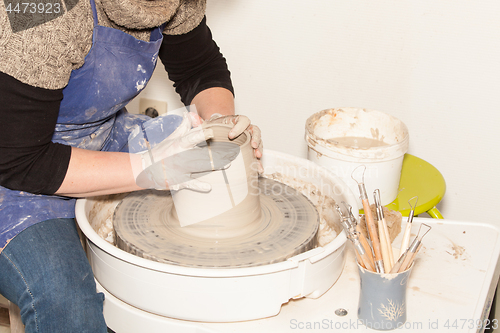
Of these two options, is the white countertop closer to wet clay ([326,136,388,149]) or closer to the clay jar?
the clay jar

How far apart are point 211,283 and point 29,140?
55cm

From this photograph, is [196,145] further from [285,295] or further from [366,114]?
[366,114]

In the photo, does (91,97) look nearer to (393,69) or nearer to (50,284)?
(50,284)

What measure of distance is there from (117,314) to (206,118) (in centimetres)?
77

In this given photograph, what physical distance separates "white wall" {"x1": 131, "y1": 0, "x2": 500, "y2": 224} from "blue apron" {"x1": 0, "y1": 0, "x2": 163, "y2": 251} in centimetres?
104

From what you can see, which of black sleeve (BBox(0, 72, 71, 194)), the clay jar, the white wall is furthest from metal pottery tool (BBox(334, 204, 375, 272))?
the white wall

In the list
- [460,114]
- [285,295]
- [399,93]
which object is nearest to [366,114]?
[399,93]

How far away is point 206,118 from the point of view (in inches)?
66.0

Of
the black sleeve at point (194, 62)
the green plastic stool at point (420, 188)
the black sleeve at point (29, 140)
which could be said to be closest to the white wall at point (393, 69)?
the green plastic stool at point (420, 188)

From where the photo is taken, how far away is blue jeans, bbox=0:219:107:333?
112cm

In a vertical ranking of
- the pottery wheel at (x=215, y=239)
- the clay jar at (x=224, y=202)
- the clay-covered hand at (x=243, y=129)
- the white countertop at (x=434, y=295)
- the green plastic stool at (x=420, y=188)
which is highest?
the clay-covered hand at (x=243, y=129)

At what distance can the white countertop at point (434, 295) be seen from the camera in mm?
1111

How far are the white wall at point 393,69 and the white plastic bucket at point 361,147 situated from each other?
411mm

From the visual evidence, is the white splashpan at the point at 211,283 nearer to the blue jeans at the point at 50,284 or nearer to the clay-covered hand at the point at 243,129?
the blue jeans at the point at 50,284
